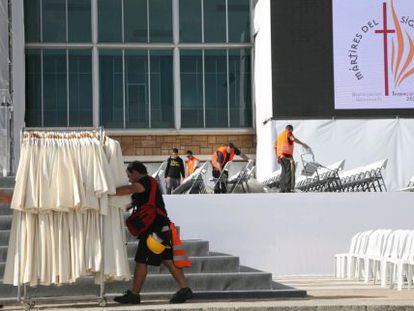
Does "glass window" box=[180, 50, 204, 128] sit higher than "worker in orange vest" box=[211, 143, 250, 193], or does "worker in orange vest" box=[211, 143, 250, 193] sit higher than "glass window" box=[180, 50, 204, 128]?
"glass window" box=[180, 50, 204, 128]

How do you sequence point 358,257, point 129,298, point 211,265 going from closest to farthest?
point 129,298
point 211,265
point 358,257

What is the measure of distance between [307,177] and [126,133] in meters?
10.1

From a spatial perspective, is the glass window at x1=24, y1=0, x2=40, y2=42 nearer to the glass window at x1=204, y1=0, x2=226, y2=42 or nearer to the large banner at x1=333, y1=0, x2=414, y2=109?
the glass window at x1=204, y1=0, x2=226, y2=42

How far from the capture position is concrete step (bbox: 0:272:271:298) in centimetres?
1202

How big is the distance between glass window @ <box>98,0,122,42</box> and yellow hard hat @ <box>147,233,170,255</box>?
22.5 meters

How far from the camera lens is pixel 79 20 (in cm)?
3353

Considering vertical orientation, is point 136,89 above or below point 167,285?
above

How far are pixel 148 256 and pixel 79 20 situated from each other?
22823 mm

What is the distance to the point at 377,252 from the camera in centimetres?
1602

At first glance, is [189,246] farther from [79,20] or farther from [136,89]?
[79,20]

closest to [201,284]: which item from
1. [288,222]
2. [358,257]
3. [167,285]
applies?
[167,285]

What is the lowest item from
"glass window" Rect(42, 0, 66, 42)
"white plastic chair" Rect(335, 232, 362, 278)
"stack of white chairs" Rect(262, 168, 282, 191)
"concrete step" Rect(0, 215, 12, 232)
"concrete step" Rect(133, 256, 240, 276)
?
"white plastic chair" Rect(335, 232, 362, 278)

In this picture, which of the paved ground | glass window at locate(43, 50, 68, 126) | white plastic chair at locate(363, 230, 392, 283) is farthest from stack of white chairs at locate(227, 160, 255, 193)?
glass window at locate(43, 50, 68, 126)

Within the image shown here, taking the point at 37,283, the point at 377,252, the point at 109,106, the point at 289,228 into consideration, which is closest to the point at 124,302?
the point at 37,283
